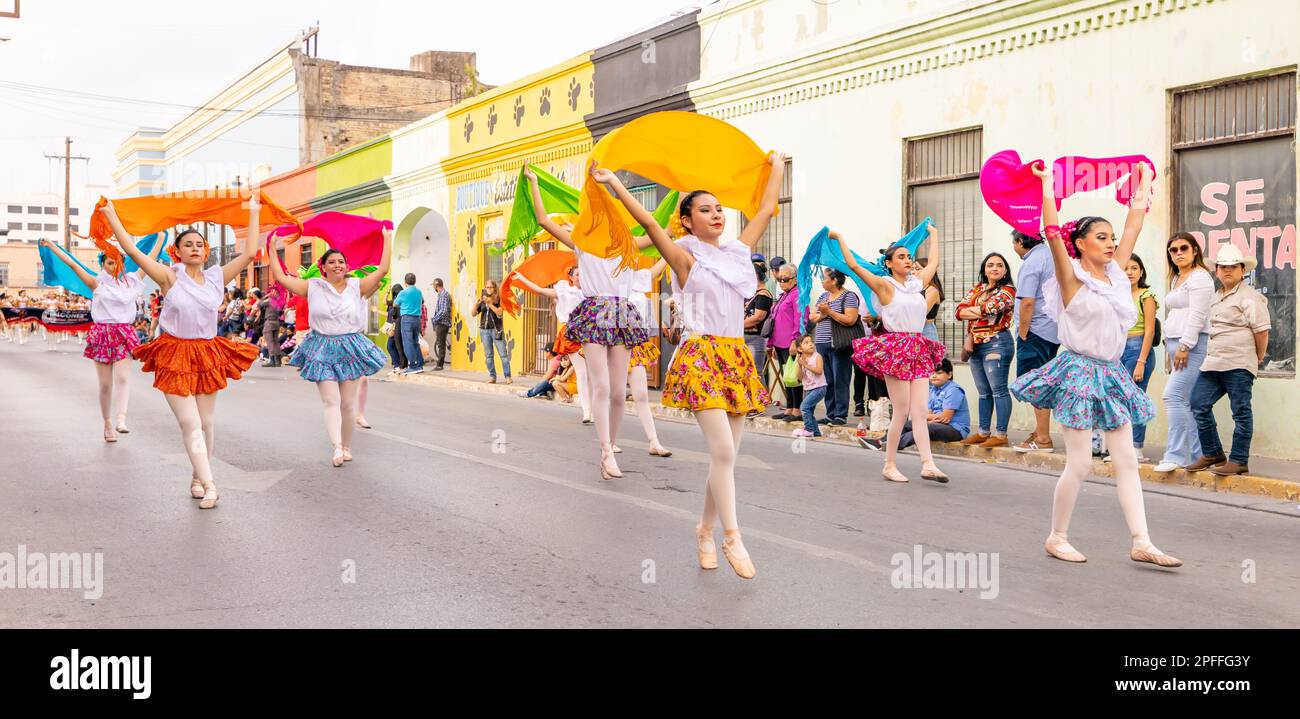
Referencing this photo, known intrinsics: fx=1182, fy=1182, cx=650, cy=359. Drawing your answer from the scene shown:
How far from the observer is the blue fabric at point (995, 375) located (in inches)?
438

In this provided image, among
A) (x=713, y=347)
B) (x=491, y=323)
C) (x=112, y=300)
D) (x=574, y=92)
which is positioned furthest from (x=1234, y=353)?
(x=574, y=92)

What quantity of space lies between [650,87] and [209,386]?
13.1 meters

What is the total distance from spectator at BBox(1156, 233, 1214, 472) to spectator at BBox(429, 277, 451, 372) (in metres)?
16.9

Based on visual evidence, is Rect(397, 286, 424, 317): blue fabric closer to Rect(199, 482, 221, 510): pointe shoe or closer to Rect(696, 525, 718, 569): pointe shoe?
Rect(199, 482, 221, 510): pointe shoe

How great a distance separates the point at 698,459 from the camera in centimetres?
1041

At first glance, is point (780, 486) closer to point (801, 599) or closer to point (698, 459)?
point (698, 459)

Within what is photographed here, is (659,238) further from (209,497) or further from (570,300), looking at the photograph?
(570,300)

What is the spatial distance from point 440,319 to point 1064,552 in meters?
19.8

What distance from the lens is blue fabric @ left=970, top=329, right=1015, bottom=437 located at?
1113cm

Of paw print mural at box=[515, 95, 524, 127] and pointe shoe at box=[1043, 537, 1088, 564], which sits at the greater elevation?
paw print mural at box=[515, 95, 524, 127]

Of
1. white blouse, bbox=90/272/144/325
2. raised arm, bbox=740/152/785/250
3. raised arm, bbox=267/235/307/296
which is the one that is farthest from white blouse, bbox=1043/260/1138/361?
white blouse, bbox=90/272/144/325

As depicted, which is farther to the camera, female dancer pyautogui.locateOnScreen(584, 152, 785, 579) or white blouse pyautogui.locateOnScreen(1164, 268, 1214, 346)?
white blouse pyautogui.locateOnScreen(1164, 268, 1214, 346)
